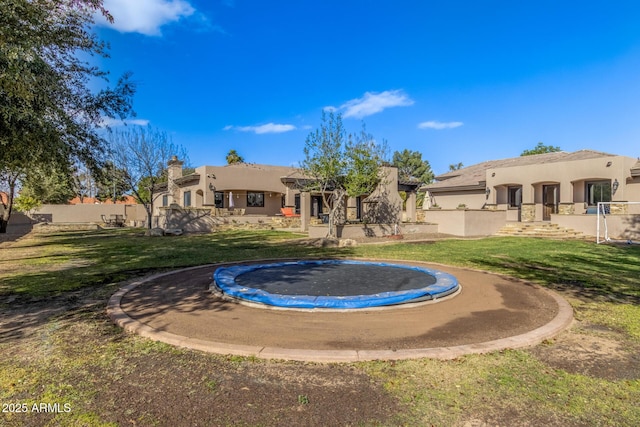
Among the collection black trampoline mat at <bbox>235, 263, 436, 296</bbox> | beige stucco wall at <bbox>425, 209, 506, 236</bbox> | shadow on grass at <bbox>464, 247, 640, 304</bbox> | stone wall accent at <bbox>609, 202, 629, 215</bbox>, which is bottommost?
shadow on grass at <bbox>464, 247, 640, 304</bbox>

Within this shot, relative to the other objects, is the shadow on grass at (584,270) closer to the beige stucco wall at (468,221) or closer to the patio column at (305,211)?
the beige stucco wall at (468,221)

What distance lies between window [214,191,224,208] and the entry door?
937 inches

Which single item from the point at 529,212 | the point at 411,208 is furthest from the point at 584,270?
the point at 529,212

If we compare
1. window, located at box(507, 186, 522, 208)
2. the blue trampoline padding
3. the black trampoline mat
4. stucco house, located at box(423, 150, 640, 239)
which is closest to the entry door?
stucco house, located at box(423, 150, 640, 239)

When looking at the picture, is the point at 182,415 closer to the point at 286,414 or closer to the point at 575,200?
the point at 286,414

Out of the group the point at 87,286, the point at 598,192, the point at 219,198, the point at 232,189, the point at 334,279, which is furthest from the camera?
the point at 219,198

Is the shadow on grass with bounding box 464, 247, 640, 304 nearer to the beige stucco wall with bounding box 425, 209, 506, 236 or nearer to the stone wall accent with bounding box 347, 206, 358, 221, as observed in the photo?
A: the beige stucco wall with bounding box 425, 209, 506, 236

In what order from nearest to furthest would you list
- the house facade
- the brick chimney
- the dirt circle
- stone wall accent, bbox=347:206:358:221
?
the dirt circle, stone wall accent, bbox=347:206:358:221, the house facade, the brick chimney

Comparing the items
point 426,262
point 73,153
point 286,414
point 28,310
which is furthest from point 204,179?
point 286,414

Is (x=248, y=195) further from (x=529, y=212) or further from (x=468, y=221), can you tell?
(x=529, y=212)

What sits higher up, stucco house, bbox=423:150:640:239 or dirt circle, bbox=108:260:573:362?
stucco house, bbox=423:150:640:239

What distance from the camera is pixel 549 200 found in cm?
2383

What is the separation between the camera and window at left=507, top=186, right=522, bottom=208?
978 inches

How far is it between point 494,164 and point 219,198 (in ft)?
78.3
